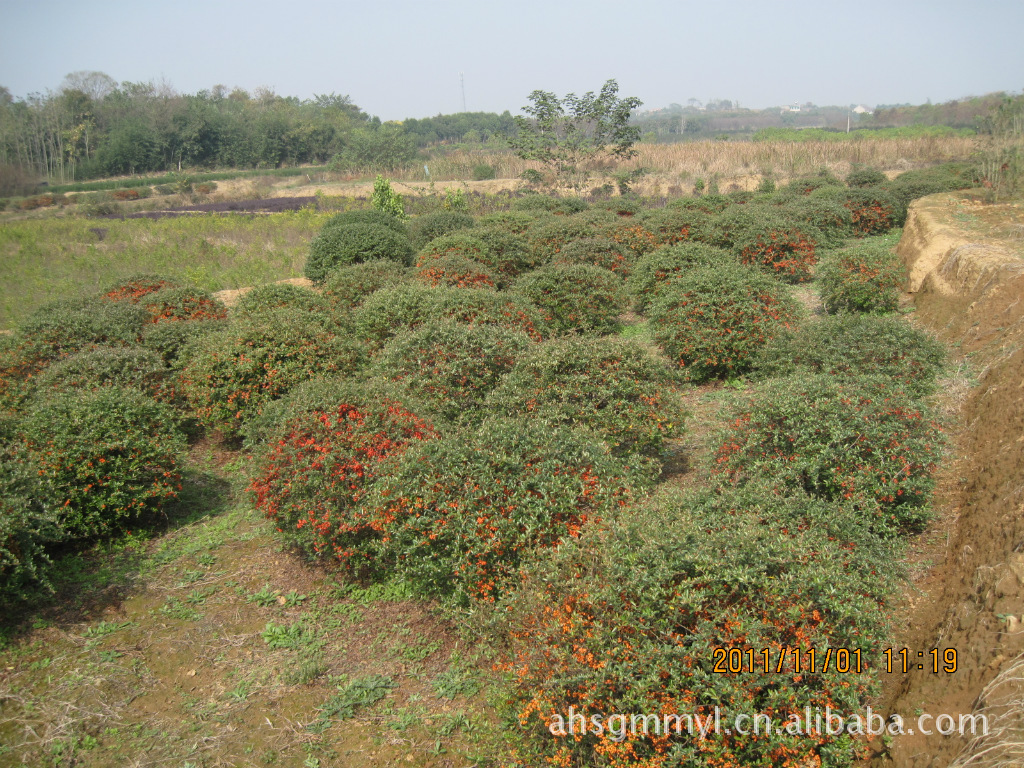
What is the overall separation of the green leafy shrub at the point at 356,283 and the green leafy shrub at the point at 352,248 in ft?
5.43

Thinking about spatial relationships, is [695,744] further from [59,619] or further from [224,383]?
[224,383]

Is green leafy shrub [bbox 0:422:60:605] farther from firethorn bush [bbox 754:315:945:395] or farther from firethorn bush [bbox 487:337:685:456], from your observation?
firethorn bush [bbox 754:315:945:395]

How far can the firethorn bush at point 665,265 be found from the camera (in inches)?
362

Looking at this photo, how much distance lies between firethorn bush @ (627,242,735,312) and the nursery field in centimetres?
172

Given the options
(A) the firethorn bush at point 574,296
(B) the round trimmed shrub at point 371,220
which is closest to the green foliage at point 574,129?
(B) the round trimmed shrub at point 371,220

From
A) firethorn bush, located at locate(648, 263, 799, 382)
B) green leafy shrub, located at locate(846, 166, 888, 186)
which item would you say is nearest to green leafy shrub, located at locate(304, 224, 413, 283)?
firethorn bush, located at locate(648, 263, 799, 382)

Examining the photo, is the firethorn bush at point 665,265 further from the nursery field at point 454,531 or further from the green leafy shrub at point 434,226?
the green leafy shrub at point 434,226

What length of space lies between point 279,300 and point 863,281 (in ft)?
25.5

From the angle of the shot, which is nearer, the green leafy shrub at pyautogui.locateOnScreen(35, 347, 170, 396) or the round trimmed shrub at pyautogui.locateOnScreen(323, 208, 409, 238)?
the green leafy shrub at pyautogui.locateOnScreen(35, 347, 170, 396)

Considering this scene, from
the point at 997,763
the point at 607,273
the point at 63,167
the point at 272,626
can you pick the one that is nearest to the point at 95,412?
the point at 272,626

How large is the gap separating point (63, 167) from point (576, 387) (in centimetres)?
4123

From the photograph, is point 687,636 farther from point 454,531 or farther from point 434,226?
point 434,226

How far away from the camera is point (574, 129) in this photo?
23.7m

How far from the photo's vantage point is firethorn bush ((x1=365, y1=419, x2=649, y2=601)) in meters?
3.62
